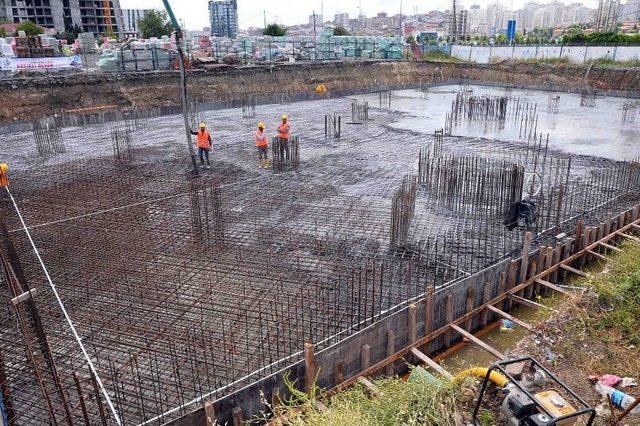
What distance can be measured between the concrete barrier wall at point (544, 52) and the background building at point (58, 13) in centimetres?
4388

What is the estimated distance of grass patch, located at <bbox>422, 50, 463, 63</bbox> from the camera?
45.3 metres

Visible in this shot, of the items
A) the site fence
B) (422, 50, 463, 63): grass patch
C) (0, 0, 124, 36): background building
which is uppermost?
(0, 0, 124, 36): background building

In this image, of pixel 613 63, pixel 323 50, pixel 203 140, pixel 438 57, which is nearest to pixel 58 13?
pixel 323 50

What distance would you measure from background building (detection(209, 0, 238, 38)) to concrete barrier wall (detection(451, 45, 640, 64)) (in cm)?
9109

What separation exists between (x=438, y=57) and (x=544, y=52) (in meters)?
10.1

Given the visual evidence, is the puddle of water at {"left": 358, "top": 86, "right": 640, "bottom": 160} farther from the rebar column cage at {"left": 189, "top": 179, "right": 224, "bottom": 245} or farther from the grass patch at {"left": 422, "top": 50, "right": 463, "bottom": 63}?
the grass patch at {"left": 422, "top": 50, "right": 463, "bottom": 63}

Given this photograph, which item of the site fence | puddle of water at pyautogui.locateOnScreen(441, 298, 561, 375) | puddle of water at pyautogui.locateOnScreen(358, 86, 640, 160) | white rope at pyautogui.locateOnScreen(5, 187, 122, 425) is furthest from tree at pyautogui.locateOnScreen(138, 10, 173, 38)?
puddle of water at pyautogui.locateOnScreen(441, 298, 561, 375)

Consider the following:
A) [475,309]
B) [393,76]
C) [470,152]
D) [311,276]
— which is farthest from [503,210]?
[393,76]

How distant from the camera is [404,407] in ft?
15.6

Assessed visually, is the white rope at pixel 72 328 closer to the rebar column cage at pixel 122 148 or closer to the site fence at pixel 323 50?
the rebar column cage at pixel 122 148

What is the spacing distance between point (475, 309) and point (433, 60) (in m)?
40.2

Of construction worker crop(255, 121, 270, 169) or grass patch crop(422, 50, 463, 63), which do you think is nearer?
construction worker crop(255, 121, 270, 169)

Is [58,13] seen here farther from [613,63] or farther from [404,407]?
[404,407]

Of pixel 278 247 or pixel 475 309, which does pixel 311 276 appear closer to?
pixel 278 247
